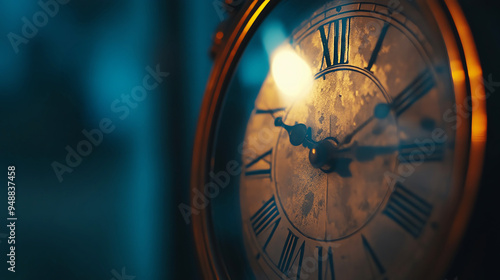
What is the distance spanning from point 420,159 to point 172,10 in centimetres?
95

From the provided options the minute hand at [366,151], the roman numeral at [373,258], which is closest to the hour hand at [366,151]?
the minute hand at [366,151]

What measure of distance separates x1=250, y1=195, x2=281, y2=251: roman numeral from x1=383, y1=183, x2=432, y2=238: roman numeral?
233mm

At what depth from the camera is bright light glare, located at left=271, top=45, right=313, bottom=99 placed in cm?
70

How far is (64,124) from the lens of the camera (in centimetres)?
110

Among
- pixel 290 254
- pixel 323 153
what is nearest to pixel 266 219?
pixel 290 254

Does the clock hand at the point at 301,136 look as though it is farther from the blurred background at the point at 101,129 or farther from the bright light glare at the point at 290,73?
the blurred background at the point at 101,129

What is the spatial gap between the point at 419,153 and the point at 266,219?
1.06 ft

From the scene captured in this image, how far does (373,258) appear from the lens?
542 millimetres

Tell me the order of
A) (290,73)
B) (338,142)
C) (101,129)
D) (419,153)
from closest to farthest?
(419,153) < (338,142) < (290,73) < (101,129)

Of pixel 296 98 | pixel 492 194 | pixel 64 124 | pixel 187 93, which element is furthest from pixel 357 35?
pixel 64 124

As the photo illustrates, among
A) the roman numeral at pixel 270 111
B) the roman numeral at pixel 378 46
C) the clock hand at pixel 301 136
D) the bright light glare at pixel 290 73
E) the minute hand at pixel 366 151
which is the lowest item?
the minute hand at pixel 366 151

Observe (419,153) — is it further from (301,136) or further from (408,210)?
(301,136)

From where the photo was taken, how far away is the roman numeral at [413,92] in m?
0.49

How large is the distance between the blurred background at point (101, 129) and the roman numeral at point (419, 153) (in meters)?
0.75
